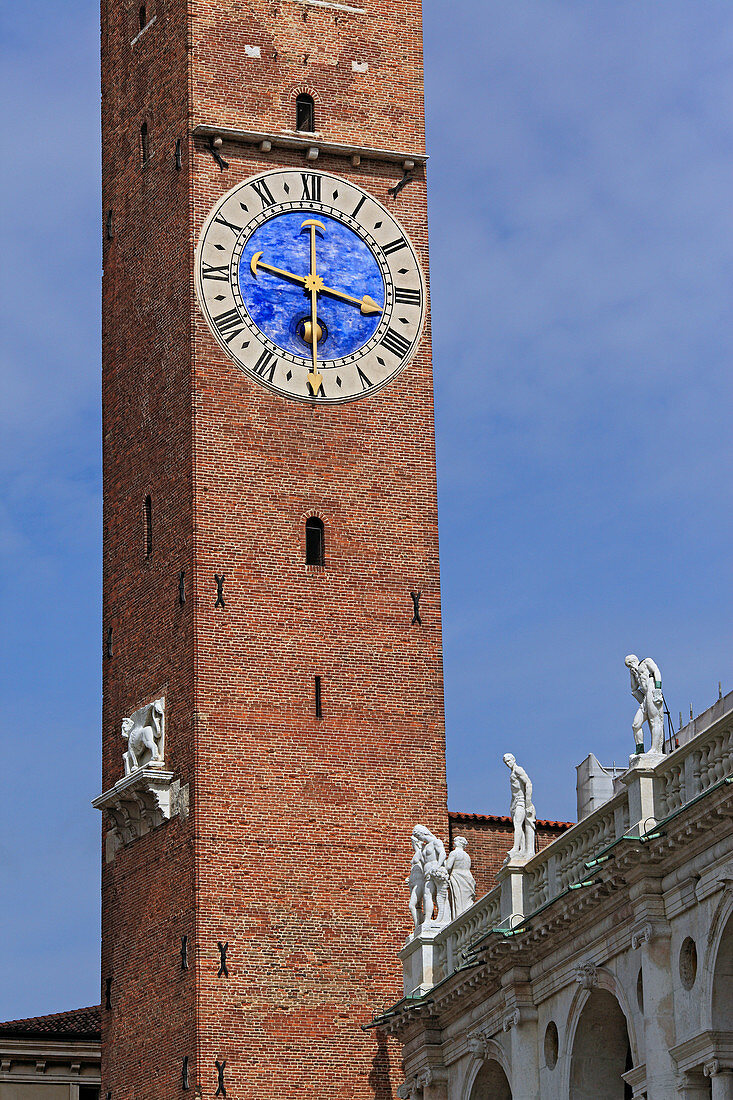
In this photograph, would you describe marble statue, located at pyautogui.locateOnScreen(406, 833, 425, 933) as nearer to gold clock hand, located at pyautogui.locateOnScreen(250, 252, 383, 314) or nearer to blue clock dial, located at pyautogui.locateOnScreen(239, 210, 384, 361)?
blue clock dial, located at pyautogui.locateOnScreen(239, 210, 384, 361)

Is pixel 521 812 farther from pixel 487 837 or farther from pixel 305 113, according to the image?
pixel 305 113

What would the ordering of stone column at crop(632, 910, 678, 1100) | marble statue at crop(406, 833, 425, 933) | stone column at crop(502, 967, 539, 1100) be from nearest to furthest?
stone column at crop(632, 910, 678, 1100), stone column at crop(502, 967, 539, 1100), marble statue at crop(406, 833, 425, 933)

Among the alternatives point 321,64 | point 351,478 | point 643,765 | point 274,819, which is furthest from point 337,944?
point 321,64

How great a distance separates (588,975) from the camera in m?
38.2

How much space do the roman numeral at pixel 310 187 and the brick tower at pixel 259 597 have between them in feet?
0.42

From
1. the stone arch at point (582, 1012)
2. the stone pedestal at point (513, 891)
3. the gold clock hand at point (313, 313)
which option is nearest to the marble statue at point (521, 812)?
the stone pedestal at point (513, 891)

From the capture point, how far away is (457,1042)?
4375cm

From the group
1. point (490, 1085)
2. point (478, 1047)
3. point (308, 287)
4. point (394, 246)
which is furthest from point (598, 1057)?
point (394, 246)

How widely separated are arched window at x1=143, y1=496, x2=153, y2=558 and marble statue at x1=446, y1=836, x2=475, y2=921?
28.8ft

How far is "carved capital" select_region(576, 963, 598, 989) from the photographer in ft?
125

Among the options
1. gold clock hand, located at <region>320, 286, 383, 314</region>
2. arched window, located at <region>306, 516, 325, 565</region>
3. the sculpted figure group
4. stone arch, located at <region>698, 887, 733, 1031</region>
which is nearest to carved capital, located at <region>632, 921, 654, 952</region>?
stone arch, located at <region>698, 887, 733, 1031</region>

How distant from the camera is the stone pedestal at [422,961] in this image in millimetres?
44969

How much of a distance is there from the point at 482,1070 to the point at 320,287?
50.5ft

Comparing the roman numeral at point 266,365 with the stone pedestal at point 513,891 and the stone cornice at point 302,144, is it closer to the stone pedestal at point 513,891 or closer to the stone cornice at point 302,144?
the stone cornice at point 302,144
